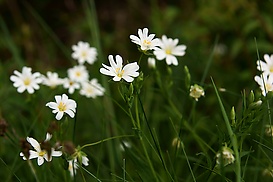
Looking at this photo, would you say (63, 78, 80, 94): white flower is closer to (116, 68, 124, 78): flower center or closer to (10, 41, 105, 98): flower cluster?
(10, 41, 105, 98): flower cluster

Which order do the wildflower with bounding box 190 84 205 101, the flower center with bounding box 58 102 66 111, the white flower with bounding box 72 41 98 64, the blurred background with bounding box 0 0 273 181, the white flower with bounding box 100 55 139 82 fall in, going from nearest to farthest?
the white flower with bounding box 100 55 139 82 < the flower center with bounding box 58 102 66 111 < the wildflower with bounding box 190 84 205 101 < the white flower with bounding box 72 41 98 64 < the blurred background with bounding box 0 0 273 181

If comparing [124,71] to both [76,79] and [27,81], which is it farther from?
[76,79]

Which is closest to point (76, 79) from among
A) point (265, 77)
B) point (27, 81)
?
point (27, 81)

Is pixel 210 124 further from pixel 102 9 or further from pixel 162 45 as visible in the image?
pixel 102 9

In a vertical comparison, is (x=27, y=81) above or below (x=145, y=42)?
above

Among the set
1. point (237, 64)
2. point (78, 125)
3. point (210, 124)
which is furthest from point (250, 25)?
point (78, 125)

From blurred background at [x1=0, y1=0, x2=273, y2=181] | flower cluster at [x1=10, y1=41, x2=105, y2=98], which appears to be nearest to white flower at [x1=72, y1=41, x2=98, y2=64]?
flower cluster at [x1=10, y1=41, x2=105, y2=98]

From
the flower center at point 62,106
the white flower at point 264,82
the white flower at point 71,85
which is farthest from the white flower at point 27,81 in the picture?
the white flower at point 264,82

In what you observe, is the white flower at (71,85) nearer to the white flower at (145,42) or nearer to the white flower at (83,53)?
the white flower at (83,53)
